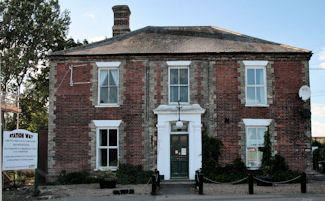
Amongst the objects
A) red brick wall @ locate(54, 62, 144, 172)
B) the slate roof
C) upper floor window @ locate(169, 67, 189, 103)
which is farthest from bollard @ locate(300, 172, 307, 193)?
red brick wall @ locate(54, 62, 144, 172)

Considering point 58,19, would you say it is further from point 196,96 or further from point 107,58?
point 196,96

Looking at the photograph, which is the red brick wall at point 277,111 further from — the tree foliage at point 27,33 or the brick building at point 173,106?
the tree foliage at point 27,33

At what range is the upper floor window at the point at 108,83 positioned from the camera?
55.4 ft

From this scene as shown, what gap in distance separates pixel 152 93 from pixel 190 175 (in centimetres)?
421

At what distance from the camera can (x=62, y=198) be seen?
12.1m

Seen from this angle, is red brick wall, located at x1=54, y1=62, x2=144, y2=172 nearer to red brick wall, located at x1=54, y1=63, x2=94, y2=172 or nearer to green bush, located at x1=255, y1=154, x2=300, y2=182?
red brick wall, located at x1=54, y1=63, x2=94, y2=172

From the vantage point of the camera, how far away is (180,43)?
17875 millimetres

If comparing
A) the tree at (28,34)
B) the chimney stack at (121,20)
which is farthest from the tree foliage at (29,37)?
the chimney stack at (121,20)

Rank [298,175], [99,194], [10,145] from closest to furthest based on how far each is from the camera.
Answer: [10,145]
[99,194]
[298,175]

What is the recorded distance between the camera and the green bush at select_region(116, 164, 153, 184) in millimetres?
15633

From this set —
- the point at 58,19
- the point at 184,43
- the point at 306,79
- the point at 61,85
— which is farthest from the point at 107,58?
the point at 58,19

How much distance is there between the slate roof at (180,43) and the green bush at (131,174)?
215 inches

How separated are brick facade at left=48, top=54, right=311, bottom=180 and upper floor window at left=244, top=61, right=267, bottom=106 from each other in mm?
245

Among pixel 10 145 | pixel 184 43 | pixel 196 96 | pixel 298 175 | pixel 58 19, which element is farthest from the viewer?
pixel 58 19
